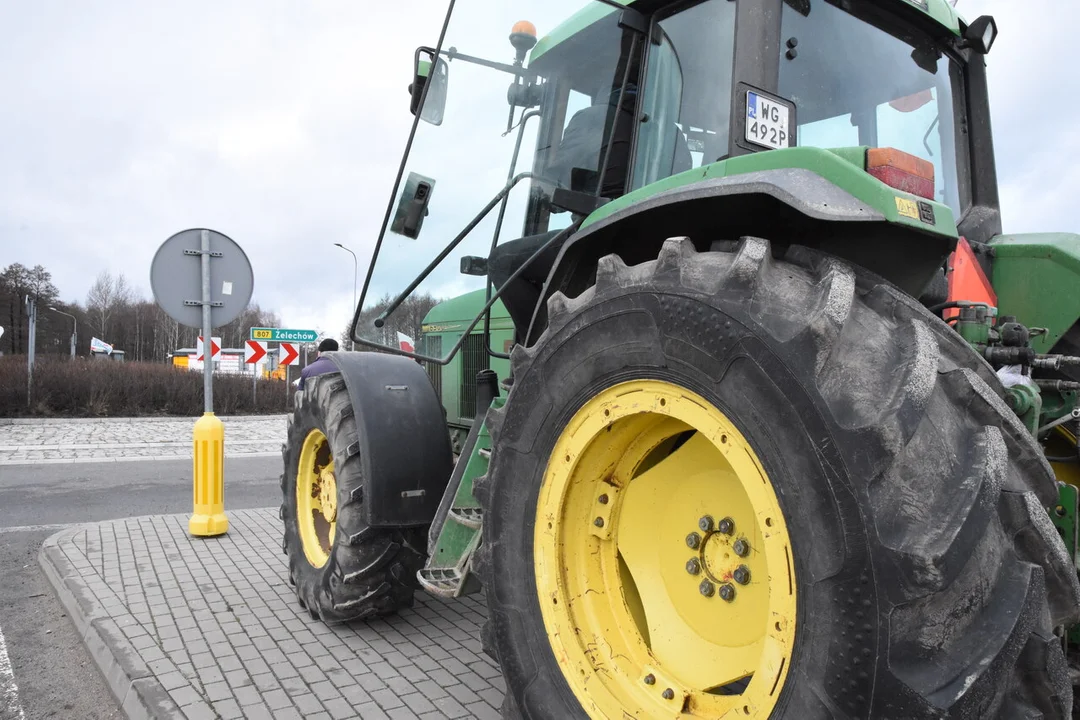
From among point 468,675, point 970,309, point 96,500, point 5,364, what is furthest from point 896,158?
point 5,364

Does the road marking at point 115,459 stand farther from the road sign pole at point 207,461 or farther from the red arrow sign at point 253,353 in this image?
the red arrow sign at point 253,353

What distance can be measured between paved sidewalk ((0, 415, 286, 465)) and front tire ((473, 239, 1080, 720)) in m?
11.1

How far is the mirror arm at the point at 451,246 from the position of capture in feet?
10.2

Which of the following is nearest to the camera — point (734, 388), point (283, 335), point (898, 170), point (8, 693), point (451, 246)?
point (734, 388)

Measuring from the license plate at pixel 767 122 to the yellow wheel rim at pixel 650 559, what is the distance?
0.97 m

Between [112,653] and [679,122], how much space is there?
345 centimetres

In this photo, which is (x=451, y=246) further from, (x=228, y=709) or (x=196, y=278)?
(x=196, y=278)

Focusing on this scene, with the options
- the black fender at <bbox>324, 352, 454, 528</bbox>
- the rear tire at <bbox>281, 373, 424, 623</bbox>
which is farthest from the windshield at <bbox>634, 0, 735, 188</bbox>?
the rear tire at <bbox>281, 373, 424, 623</bbox>

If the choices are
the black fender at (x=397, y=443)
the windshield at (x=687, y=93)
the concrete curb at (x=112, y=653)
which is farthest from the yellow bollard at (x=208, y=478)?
the windshield at (x=687, y=93)

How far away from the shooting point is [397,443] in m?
3.42

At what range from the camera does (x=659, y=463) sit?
6.90 feet

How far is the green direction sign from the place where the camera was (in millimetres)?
18641

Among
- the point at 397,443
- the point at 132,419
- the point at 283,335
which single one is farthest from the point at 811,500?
the point at 132,419

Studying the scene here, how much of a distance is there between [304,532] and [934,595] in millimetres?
3533
